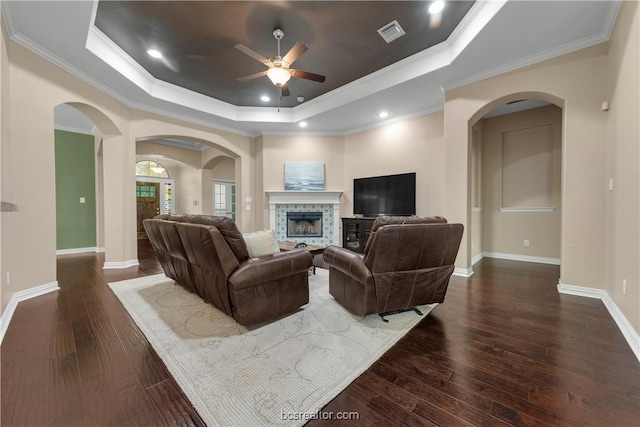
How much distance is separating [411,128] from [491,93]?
5.71ft

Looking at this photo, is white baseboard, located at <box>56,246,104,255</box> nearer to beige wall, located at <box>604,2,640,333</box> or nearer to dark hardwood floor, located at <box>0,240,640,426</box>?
dark hardwood floor, located at <box>0,240,640,426</box>

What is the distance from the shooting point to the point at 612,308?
2.42 m

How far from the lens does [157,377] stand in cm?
153

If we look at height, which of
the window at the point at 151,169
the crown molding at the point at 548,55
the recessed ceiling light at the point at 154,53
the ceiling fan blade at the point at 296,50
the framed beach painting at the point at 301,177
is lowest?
the framed beach painting at the point at 301,177

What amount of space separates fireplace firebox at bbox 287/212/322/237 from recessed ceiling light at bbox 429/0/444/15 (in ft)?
14.3

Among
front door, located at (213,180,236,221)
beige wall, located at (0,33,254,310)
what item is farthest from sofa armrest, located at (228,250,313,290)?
front door, located at (213,180,236,221)

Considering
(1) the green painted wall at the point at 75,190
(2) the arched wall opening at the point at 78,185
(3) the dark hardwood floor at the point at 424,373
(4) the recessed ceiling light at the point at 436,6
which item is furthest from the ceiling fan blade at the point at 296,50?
(1) the green painted wall at the point at 75,190

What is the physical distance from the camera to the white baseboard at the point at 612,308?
72.1 inches

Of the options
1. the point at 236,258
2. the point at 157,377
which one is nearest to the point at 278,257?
the point at 236,258

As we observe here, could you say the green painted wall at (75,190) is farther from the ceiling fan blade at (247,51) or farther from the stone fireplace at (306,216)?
the ceiling fan blade at (247,51)

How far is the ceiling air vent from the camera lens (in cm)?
297

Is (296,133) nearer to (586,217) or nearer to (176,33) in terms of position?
(176,33)

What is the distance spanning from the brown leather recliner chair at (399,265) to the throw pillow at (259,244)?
0.67 meters

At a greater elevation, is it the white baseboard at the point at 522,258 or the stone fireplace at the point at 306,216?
the stone fireplace at the point at 306,216
